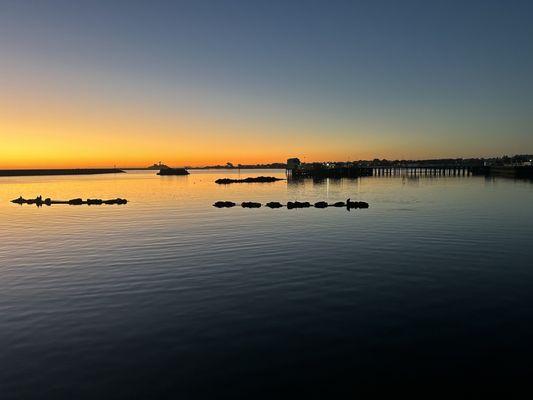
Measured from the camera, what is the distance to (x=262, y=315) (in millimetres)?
16078

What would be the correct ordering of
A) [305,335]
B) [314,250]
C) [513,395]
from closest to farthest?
[513,395]
[305,335]
[314,250]

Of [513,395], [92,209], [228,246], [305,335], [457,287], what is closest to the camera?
[513,395]

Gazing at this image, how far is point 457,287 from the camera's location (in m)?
19.5

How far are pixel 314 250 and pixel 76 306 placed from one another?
16.6 metres

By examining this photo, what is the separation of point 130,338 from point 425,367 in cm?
942

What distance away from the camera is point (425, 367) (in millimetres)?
11609

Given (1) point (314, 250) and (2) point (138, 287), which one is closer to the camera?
(2) point (138, 287)

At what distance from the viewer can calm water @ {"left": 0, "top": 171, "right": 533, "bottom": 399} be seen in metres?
11.3

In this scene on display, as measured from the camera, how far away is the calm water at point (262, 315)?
36.9 feet

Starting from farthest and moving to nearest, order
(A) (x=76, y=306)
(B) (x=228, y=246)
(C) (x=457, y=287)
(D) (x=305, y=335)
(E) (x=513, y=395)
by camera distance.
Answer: (B) (x=228, y=246)
(C) (x=457, y=287)
(A) (x=76, y=306)
(D) (x=305, y=335)
(E) (x=513, y=395)

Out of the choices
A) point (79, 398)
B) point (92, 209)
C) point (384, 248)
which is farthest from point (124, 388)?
point (92, 209)

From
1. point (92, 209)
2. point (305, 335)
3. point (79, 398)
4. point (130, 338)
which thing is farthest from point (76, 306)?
point (92, 209)

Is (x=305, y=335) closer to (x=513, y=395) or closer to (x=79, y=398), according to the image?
(x=513, y=395)

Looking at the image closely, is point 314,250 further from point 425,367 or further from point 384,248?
point 425,367
